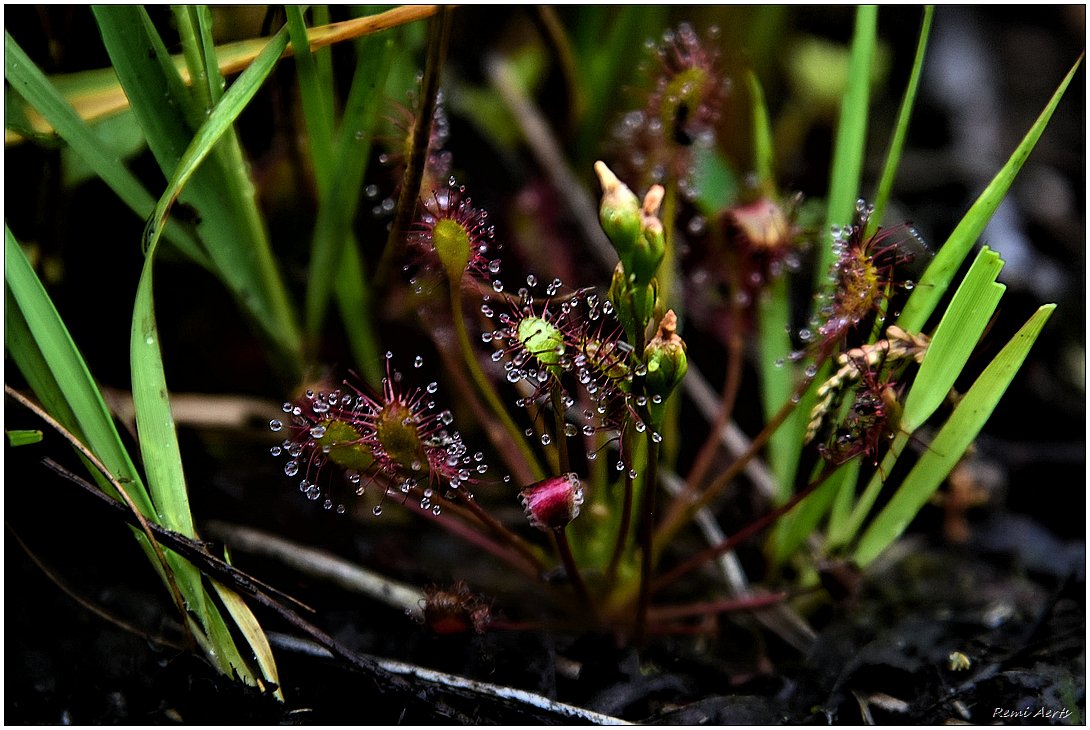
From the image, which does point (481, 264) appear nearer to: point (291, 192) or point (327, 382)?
point (327, 382)

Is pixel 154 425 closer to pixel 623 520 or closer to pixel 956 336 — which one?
pixel 623 520

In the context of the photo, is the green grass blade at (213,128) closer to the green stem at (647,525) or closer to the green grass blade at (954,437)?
the green stem at (647,525)

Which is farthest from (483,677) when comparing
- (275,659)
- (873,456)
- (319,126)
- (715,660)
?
(319,126)

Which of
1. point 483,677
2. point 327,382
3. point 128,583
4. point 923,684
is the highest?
point 327,382

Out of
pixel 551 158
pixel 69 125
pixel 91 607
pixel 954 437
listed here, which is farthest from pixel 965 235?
pixel 91 607

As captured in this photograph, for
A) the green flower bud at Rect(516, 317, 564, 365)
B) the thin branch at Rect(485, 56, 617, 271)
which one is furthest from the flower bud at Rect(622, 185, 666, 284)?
the thin branch at Rect(485, 56, 617, 271)

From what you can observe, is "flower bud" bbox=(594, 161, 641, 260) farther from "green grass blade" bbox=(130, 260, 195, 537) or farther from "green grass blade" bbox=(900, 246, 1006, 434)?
"green grass blade" bbox=(130, 260, 195, 537)
